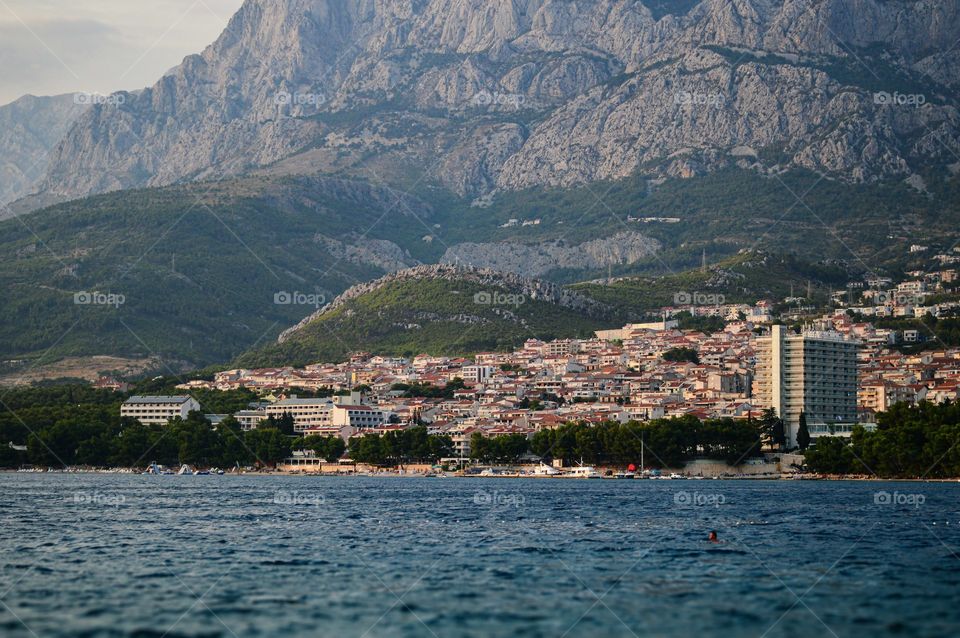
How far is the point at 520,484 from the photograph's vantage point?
13862 cm

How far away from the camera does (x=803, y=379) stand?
175250 millimetres

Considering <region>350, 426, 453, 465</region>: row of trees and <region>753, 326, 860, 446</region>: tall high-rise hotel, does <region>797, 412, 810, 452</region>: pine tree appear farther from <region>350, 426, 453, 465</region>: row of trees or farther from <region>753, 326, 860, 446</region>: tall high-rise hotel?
<region>350, 426, 453, 465</region>: row of trees

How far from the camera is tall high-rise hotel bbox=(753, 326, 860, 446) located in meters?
174

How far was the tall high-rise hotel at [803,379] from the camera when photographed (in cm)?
17438

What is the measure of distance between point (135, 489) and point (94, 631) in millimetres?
82899

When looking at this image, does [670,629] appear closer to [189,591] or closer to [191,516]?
[189,591]

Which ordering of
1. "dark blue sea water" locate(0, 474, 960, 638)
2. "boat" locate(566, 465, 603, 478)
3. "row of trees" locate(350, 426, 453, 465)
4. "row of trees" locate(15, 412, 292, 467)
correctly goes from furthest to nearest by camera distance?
"row of trees" locate(350, 426, 453, 465) → "row of trees" locate(15, 412, 292, 467) → "boat" locate(566, 465, 603, 478) → "dark blue sea water" locate(0, 474, 960, 638)

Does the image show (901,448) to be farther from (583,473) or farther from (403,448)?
(403,448)

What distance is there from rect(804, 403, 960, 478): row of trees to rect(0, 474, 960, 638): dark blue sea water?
29204 millimetres

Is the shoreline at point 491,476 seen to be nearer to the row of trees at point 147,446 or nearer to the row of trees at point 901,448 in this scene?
the row of trees at point 901,448

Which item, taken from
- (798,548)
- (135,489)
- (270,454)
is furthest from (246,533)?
(270,454)

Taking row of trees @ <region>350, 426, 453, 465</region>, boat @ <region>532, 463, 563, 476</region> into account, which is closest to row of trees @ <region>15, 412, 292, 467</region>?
row of trees @ <region>350, 426, 453, 465</region>

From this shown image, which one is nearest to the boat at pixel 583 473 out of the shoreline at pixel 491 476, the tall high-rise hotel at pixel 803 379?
the shoreline at pixel 491 476

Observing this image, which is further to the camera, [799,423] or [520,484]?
[799,423]
